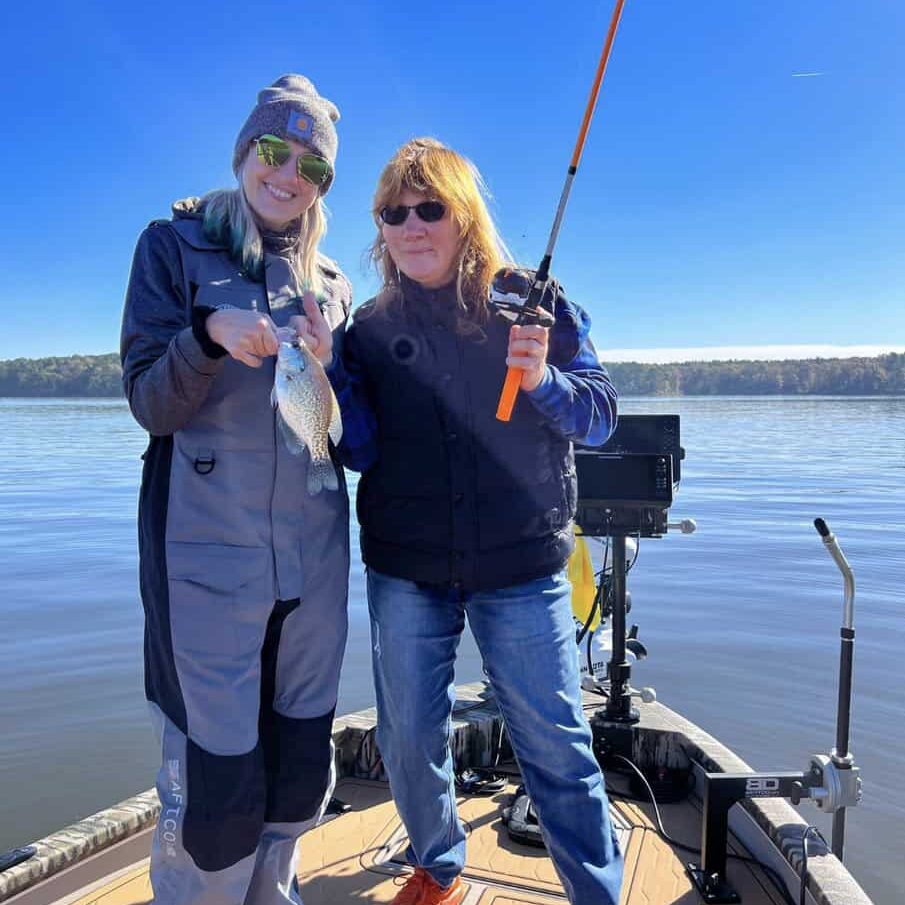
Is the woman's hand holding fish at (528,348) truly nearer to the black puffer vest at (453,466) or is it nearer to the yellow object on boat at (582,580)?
the black puffer vest at (453,466)

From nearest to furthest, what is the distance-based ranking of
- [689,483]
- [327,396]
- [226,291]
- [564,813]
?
[327,396] < [226,291] < [564,813] < [689,483]

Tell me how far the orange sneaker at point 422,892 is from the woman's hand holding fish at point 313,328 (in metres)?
1.87

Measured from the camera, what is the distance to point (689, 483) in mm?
20516

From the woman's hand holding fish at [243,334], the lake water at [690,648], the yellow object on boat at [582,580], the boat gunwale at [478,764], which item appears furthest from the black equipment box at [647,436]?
the lake water at [690,648]

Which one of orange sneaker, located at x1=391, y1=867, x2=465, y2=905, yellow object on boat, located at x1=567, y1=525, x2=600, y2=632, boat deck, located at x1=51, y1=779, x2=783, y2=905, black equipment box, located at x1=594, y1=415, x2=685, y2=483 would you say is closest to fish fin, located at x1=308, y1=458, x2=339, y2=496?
orange sneaker, located at x1=391, y1=867, x2=465, y2=905

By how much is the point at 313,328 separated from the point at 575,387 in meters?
0.88

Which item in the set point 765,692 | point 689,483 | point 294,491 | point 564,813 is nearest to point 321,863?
point 564,813

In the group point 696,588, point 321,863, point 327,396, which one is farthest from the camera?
point 696,588

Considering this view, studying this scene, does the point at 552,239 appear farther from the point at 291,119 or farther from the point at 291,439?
the point at 291,439

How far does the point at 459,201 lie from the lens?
2607 mm

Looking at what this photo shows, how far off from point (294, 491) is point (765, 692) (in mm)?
6488

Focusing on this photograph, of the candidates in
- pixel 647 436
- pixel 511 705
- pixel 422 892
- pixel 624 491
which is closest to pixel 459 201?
pixel 511 705

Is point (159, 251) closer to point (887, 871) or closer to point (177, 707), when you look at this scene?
point (177, 707)

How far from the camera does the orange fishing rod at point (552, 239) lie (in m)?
2.46
